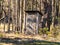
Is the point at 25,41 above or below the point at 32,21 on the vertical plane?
below

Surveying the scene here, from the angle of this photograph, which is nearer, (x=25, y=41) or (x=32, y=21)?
(x=25, y=41)

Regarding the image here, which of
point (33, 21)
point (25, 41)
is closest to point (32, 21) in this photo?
point (33, 21)

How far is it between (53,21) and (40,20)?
1766mm

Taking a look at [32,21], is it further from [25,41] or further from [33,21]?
[25,41]

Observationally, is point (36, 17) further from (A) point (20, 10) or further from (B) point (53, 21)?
(A) point (20, 10)

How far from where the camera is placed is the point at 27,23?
2036 cm

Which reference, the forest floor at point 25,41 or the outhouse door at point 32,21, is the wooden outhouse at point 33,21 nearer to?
the outhouse door at point 32,21

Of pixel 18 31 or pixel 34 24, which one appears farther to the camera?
pixel 18 31

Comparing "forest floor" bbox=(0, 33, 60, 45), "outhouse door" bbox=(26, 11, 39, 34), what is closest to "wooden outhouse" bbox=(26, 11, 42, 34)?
"outhouse door" bbox=(26, 11, 39, 34)

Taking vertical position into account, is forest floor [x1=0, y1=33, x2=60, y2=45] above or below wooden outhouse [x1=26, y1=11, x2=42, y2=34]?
below

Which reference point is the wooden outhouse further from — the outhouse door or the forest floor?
the forest floor

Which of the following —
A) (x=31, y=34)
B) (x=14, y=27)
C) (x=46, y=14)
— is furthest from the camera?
(x=14, y=27)

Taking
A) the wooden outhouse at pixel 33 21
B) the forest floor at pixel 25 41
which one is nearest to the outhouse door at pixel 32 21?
the wooden outhouse at pixel 33 21

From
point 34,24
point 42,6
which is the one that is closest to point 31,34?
point 34,24
